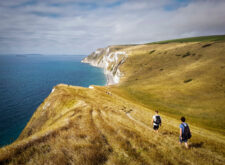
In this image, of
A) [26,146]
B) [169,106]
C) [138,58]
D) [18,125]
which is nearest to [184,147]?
[26,146]

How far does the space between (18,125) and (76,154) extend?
60539mm

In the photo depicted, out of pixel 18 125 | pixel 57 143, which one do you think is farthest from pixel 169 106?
pixel 18 125

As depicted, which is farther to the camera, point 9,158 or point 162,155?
point 162,155

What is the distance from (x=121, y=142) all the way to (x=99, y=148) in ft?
6.46

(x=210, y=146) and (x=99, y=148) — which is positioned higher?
(x=99, y=148)

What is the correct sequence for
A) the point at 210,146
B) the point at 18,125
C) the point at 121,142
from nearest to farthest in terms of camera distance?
the point at 121,142
the point at 210,146
the point at 18,125

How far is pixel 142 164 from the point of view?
22.6 feet

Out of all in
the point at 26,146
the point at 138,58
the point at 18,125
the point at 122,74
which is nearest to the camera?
the point at 26,146

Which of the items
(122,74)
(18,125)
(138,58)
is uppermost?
(138,58)

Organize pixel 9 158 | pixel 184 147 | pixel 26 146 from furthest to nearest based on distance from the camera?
pixel 184 147
pixel 26 146
pixel 9 158

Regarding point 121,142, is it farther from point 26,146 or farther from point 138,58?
point 138,58

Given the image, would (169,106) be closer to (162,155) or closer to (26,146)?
(162,155)

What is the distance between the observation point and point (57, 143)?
830 cm

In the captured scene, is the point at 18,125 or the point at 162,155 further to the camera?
the point at 18,125
